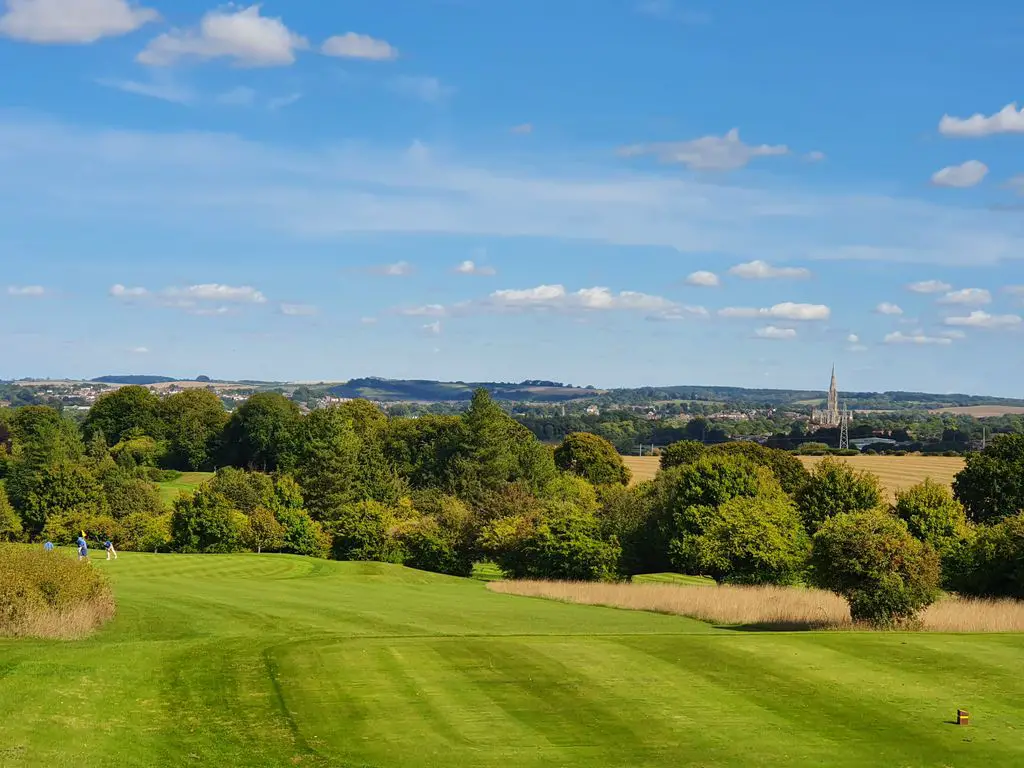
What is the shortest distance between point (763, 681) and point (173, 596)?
22848 millimetres

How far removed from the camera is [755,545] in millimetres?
55031

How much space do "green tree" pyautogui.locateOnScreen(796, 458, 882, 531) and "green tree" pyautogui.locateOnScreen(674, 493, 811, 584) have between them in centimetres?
1004

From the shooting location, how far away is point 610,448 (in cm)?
13150

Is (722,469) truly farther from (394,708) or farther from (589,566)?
(394,708)

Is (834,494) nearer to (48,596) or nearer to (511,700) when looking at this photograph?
(48,596)

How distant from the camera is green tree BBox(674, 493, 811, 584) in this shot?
5484 cm

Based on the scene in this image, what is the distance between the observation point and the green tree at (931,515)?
6023 centimetres

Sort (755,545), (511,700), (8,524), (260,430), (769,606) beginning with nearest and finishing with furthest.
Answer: (511,700), (769,606), (755,545), (8,524), (260,430)

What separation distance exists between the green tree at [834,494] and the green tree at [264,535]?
35.0 metres

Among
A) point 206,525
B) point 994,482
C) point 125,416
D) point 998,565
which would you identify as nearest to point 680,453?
point 994,482

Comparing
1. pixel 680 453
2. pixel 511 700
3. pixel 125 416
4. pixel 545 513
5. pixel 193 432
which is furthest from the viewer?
pixel 125 416

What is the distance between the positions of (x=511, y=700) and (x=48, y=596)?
13.3 meters

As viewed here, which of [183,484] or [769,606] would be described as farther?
[183,484]

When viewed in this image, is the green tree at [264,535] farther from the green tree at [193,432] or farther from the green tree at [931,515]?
the green tree at [193,432]
